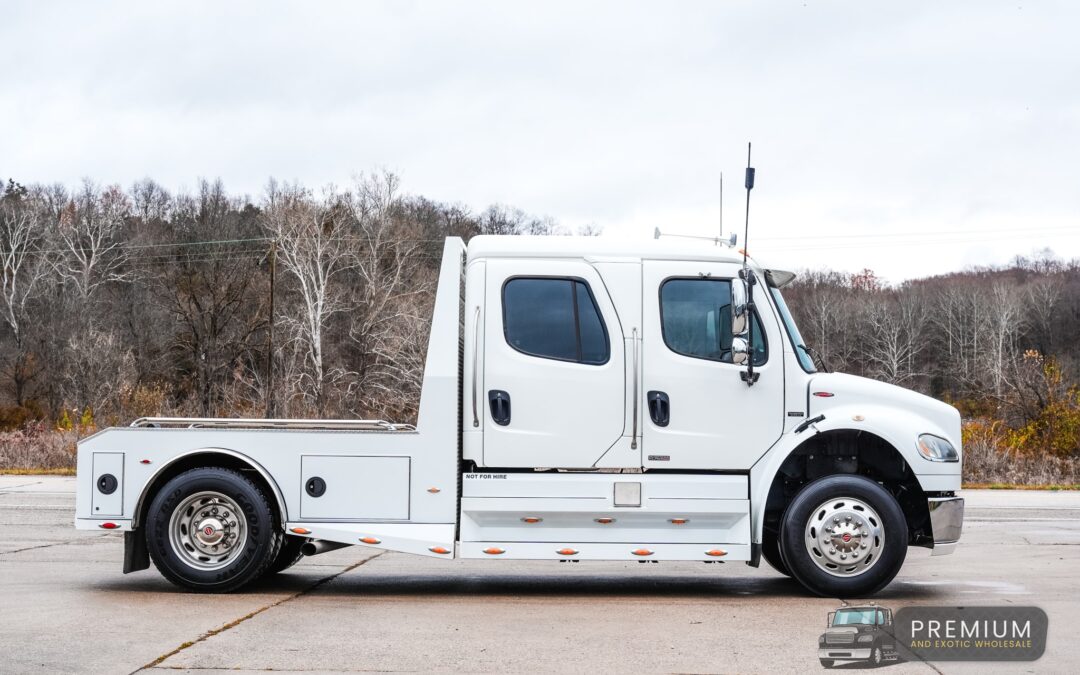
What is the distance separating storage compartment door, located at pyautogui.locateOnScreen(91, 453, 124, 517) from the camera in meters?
9.09

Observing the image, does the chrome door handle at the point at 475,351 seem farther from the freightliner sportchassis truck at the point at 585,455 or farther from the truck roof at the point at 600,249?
the truck roof at the point at 600,249

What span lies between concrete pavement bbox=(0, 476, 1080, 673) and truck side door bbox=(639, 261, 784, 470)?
1.21 m

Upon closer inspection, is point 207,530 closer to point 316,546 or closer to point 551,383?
point 316,546

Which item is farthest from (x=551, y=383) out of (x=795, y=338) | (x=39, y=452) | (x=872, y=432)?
(x=39, y=452)

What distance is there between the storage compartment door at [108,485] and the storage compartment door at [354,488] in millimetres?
1480

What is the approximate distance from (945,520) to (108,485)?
6641 millimetres

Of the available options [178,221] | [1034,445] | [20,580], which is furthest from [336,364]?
[20,580]

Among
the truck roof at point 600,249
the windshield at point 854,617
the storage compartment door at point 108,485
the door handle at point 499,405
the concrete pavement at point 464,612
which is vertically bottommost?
the concrete pavement at point 464,612

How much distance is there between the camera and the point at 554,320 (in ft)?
29.7

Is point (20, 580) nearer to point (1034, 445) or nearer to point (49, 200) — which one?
point (1034, 445)

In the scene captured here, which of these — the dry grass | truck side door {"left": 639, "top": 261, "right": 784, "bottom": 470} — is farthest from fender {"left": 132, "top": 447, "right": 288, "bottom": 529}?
the dry grass

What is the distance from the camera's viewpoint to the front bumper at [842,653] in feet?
22.3

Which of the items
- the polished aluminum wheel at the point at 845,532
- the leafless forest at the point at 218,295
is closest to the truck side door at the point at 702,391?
the polished aluminum wheel at the point at 845,532

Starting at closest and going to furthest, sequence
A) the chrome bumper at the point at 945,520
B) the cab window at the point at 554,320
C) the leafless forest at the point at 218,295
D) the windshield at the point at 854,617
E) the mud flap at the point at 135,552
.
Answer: the windshield at the point at 854,617 < the chrome bumper at the point at 945,520 < the cab window at the point at 554,320 < the mud flap at the point at 135,552 < the leafless forest at the point at 218,295
